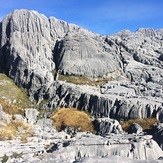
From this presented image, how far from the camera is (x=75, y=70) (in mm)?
127875

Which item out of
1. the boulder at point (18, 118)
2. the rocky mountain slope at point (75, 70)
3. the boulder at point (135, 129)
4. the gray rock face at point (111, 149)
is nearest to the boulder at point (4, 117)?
the boulder at point (18, 118)

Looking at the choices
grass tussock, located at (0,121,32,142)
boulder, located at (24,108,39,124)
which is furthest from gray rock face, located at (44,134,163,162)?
boulder, located at (24,108,39,124)

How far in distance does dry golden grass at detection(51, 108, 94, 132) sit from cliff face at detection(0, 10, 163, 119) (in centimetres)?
297

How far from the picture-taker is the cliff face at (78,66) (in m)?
110

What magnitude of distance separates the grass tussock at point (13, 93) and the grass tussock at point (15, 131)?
14452 millimetres

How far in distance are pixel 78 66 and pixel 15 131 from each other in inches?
1570

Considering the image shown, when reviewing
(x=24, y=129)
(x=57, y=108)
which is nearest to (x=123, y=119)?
(x=57, y=108)

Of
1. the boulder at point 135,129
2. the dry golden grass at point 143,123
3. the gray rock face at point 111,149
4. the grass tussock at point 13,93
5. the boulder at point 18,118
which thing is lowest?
the gray rock face at point 111,149

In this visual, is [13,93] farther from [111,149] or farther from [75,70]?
[111,149]

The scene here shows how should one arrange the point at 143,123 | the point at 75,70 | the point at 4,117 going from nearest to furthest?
the point at 4,117 < the point at 143,123 < the point at 75,70

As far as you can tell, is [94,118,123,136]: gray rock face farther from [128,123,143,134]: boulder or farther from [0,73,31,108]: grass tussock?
[0,73,31,108]: grass tussock

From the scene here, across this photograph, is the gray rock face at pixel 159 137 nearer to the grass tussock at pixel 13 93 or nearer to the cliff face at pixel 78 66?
the cliff face at pixel 78 66

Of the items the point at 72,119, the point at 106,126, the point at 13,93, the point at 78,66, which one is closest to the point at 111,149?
the point at 106,126

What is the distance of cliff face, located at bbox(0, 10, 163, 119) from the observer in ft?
359
